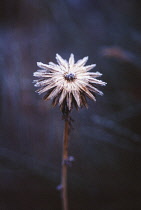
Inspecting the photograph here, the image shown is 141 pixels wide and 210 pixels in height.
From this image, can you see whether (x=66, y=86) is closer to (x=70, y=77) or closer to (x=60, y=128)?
(x=70, y=77)

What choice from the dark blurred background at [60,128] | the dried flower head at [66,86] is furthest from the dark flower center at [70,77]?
the dark blurred background at [60,128]

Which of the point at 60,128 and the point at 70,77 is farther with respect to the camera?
the point at 60,128

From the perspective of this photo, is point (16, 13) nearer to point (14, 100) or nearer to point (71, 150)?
point (14, 100)

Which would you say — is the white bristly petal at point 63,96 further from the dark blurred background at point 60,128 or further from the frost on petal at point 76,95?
the dark blurred background at point 60,128

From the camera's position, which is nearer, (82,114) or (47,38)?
(82,114)

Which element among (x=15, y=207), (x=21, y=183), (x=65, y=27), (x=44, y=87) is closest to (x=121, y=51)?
(x=65, y=27)

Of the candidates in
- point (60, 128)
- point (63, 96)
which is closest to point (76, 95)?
point (63, 96)

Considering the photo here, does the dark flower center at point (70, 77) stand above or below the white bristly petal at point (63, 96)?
above

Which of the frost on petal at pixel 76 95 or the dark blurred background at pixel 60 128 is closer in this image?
the frost on petal at pixel 76 95
